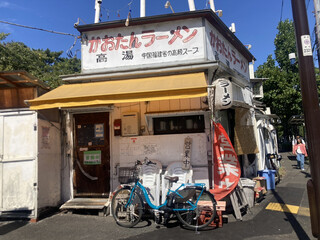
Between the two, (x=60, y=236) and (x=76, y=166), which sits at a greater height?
(x=76, y=166)

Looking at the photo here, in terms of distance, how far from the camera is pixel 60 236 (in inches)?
194

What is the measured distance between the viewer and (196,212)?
16.5ft

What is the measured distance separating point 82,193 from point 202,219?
363 centimetres

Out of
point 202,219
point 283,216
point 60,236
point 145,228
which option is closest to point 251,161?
point 283,216

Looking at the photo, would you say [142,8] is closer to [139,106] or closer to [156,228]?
[139,106]

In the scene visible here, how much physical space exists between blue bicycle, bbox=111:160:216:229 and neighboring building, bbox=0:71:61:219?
6.88 ft

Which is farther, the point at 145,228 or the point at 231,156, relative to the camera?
the point at 231,156

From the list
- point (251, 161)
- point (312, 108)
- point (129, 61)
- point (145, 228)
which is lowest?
point (145, 228)

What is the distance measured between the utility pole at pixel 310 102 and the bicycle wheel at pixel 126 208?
3.38 meters

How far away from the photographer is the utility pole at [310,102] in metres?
3.47

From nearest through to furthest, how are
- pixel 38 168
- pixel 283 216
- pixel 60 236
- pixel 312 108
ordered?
pixel 312 108, pixel 60 236, pixel 283 216, pixel 38 168

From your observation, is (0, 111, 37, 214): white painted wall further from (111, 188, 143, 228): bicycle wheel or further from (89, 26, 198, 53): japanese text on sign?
(89, 26, 198, 53): japanese text on sign

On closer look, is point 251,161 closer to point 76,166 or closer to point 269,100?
point 76,166

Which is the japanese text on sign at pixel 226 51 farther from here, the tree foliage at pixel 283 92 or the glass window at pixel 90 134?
the tree foliage at pixel 283 92
